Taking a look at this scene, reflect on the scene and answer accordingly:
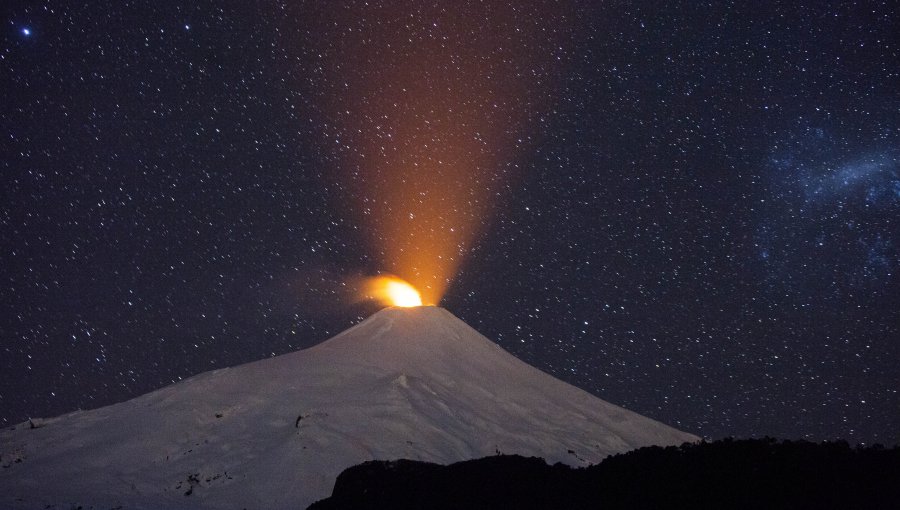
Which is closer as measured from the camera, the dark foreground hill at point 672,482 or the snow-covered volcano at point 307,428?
Result: the dark foreground hill at point 672,482

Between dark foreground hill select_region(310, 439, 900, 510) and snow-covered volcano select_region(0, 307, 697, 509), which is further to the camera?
snow-covered volcano select_region(0, 307, 697, 509)

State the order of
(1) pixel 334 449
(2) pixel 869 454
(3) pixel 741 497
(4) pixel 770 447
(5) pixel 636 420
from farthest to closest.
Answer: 1. (5) pixel 636 420
2. (1) pixel 334 449
3. (4) pixel 770 447
4. (2) pixel 869 454
5. (3) pixel 741 497

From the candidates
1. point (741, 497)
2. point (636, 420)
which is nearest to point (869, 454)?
point (741, 497)

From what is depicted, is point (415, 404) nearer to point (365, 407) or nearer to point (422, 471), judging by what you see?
point (365, 407)

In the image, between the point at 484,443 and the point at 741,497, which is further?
the point at 484,443
